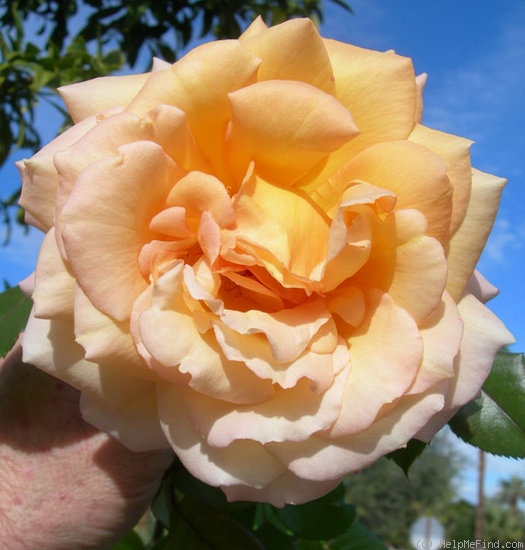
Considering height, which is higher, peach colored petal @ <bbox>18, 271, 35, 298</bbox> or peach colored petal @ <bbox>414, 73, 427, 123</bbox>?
peach colored petal @ <bbox>414, 73, 427, 123</bbox>

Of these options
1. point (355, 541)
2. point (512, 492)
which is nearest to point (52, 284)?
point (355, 541)

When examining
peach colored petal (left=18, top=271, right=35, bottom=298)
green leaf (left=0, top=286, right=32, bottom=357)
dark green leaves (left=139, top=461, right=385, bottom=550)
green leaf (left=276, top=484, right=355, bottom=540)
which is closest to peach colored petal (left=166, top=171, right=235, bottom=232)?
peach colored petal (left=18, top=271, right=35, bottom=298)

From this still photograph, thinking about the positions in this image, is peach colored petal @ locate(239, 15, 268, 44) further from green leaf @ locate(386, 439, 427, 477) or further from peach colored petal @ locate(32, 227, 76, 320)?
green leaf @ locate(386, 439, 427, 477)

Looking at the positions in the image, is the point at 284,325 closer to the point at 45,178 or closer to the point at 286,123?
the point at 286,123

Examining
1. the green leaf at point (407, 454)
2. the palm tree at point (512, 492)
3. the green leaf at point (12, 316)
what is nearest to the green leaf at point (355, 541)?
the green leaf at point (407, 454)

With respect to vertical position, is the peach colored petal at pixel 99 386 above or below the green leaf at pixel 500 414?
above

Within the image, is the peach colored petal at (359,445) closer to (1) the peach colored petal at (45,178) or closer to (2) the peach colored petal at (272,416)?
(2) the peach colored petal at (272,416)
